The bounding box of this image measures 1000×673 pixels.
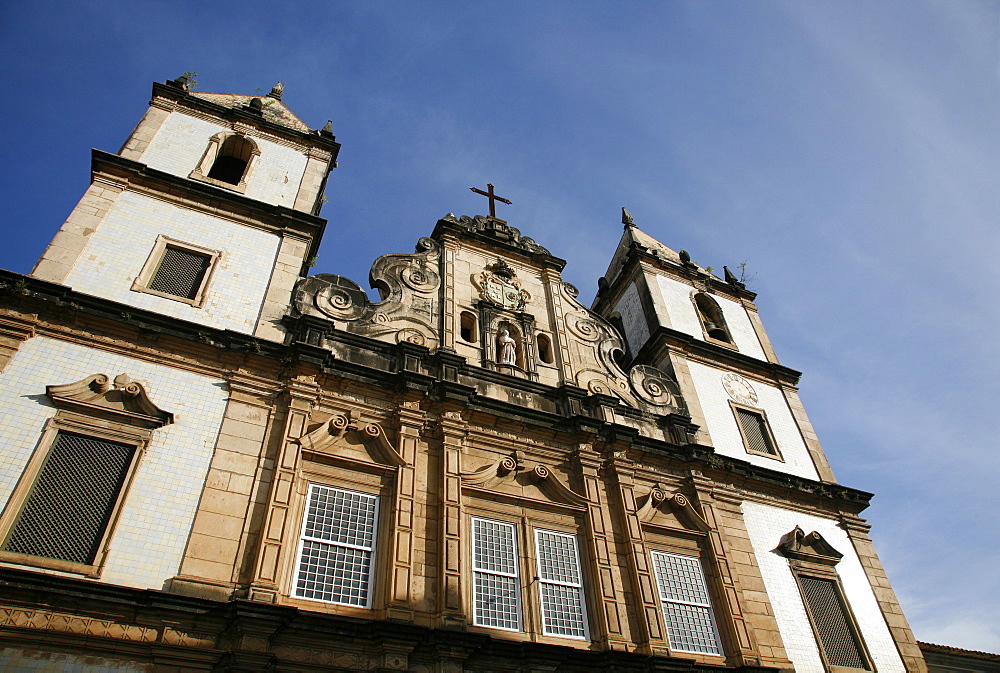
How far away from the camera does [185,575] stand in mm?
8984

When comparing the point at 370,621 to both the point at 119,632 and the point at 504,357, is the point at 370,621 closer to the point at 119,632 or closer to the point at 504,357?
the point at 119,632

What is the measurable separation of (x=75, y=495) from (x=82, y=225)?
18.8ft

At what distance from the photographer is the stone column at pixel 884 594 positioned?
1395cm

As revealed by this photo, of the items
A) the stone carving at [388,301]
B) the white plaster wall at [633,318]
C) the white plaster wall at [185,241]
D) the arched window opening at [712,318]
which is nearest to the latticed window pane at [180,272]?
the white plaster wall at [185,241]

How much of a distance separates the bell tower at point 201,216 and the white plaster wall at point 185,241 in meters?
0.02

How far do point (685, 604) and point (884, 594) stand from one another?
5.68 m

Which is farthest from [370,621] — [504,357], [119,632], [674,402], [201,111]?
[201,111]

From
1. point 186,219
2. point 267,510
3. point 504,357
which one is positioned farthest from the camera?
point 504,357

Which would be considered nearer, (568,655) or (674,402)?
(568,655)

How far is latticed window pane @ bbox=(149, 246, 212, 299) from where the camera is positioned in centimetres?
1256

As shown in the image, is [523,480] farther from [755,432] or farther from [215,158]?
[215,158]

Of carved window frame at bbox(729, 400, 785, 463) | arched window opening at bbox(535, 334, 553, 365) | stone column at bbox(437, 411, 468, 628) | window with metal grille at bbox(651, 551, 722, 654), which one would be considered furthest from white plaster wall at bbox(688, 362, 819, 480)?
stone column at bbox(437, 411, 468, 628)

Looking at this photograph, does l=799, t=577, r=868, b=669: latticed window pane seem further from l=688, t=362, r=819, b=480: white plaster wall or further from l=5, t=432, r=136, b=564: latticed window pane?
l=5, t=432, r=136, b=564: latticed window pane

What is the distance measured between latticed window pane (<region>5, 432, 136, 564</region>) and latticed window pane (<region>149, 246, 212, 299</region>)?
3.60 metres
